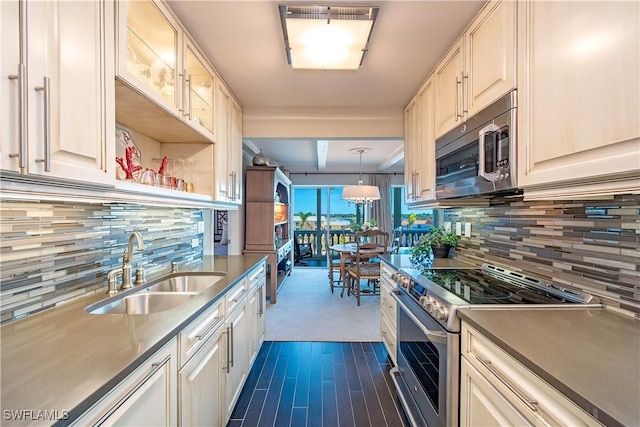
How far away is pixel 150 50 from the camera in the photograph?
154 centimetres

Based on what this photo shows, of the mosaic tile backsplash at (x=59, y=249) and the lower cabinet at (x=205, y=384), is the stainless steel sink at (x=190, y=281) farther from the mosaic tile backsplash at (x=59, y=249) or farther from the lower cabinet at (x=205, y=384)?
the lower cabinet at (x=205, y=384)

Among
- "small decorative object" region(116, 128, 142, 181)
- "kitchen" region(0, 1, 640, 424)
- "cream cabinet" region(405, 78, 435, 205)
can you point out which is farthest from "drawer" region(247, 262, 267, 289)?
"cream cabinet" region(405, 78, 435, 205)

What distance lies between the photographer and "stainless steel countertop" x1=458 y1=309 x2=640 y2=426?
0.67 m

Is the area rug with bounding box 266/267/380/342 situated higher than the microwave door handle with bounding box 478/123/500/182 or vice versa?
the microwave door handle with bounding box 478/123/500/182

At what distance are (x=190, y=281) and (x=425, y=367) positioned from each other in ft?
5.24

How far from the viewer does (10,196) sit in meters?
0.81

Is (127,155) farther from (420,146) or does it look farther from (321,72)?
(420,146)

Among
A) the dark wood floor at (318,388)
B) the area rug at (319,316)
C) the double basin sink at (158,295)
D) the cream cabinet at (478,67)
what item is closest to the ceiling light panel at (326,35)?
the cream cabinet at (478,67)

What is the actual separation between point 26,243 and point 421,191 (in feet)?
8.20

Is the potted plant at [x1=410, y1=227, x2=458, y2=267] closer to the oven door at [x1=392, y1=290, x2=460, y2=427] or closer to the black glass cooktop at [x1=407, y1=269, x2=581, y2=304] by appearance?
the black glass cooktop at [x1=407, y1=269, x2=581, y2=304]

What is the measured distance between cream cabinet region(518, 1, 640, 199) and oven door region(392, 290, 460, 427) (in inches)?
30.6

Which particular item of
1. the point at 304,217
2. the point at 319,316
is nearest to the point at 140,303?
the point at 319,316

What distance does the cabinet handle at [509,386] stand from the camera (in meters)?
0.85

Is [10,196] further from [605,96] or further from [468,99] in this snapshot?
[468,99]
